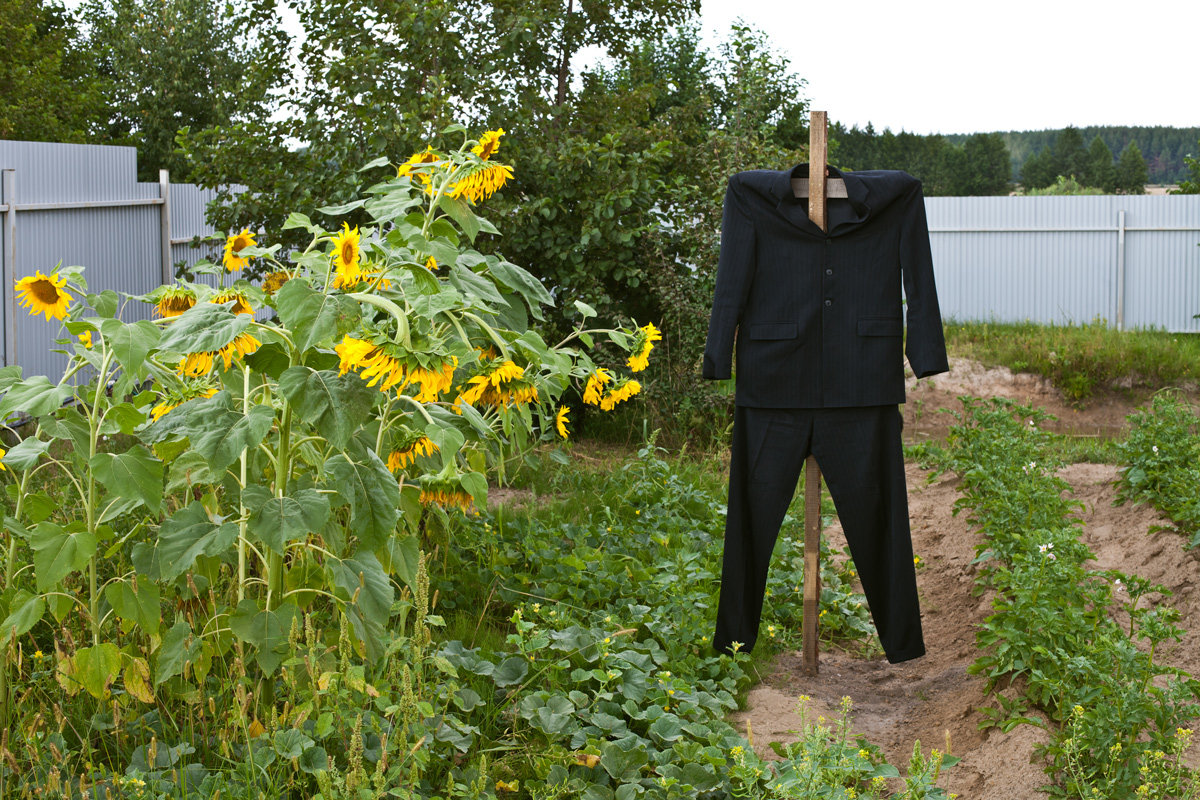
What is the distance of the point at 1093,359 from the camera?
965 centimetres

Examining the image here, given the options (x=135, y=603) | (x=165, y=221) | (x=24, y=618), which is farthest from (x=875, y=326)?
(x=165, y=221)

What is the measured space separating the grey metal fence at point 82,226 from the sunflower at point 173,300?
532 cm

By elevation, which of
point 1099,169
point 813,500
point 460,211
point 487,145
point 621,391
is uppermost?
point 1099,169

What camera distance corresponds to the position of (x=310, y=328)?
79.9 inches

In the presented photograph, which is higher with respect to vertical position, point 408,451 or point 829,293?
point 829,293

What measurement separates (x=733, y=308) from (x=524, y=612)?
1171 mm

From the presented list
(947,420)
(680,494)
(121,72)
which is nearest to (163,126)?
(121,72)

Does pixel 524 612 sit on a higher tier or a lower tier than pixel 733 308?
lower

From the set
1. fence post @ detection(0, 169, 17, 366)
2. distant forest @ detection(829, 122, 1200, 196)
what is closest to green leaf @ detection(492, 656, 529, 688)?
fence post @ detection(0, 169, 17, 366)

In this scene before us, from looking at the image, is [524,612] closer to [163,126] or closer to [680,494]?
[680,494]

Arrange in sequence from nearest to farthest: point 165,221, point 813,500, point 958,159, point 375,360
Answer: point 375,360
point 813,500
point 165,221
point 958,159

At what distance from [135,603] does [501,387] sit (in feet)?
3.05

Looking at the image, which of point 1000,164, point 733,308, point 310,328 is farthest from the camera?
point 1000,164

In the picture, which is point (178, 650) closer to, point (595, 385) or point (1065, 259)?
point (595, 385)
